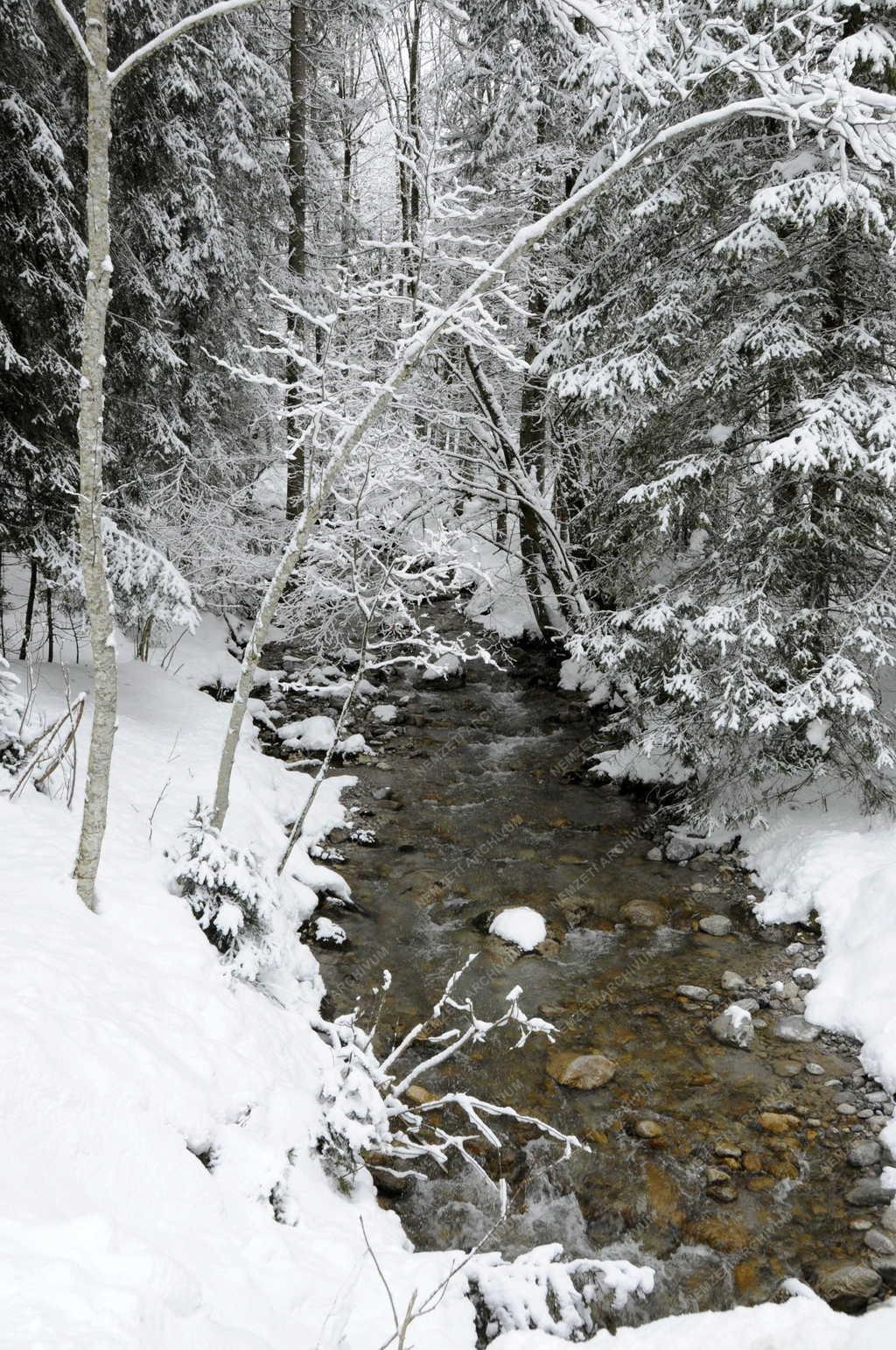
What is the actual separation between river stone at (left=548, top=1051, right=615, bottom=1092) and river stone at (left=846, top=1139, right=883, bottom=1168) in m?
1.50

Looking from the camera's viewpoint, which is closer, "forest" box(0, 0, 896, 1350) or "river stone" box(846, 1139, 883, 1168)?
"forest" box(0, 0, 896, 1350)

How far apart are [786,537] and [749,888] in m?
3.39

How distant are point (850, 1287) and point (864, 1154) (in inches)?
Answer: 39.2

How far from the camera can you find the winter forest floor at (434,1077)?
2.75 m

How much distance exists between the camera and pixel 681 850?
→ 27.5 ft

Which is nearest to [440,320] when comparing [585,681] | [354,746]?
[354,746]

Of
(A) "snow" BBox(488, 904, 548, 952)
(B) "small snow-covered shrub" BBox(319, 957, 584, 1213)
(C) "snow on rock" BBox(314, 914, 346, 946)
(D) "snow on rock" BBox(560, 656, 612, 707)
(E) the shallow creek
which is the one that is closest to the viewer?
(B) "small snow-covered shrub" BBox(319, 957, 584, 1213)

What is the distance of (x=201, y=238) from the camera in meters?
10.6

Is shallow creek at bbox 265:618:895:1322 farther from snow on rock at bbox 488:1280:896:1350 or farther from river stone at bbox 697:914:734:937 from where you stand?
snow on rock at bbox 488:1280:896:1350

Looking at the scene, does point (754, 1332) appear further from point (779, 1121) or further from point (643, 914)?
point (643, 914)

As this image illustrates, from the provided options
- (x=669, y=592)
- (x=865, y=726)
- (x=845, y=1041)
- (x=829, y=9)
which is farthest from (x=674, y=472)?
(x=845, y=1041)

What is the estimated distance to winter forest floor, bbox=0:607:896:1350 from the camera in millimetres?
2750

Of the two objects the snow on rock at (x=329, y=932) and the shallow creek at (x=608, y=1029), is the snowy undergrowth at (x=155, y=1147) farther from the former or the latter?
the snow on rock at (x=329, y=932)

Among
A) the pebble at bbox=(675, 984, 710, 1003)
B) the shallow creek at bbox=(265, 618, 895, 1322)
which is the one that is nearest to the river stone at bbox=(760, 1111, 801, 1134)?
the shallow creek at bbox=(265, 618, 895, 1322)
